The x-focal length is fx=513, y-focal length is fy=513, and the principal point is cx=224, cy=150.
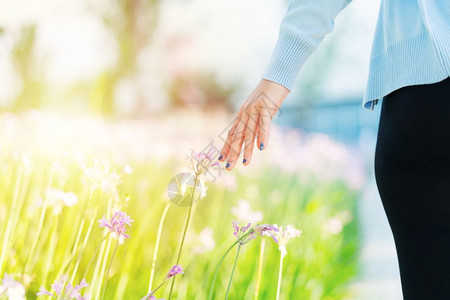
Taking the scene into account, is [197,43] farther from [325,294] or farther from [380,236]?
[325,294]

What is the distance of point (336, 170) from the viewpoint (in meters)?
3.88

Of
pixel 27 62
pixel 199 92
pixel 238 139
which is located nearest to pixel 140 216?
pixel 238 139

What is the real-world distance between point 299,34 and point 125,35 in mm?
5864

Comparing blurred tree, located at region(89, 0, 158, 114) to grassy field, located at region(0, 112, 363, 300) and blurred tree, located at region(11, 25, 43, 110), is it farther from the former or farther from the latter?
grassy field, located at region(0, 112, 363, 300)

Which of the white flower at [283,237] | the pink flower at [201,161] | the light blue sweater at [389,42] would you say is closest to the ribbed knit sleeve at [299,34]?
the light blue sweater at [389,42]

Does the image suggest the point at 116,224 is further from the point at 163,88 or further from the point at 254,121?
the point at 163,88

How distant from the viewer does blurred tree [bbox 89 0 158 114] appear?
19.7 ft

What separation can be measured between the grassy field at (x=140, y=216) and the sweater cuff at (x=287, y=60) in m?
0.33

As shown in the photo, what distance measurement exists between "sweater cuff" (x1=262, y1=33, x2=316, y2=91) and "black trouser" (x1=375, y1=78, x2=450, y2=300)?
0.64ft

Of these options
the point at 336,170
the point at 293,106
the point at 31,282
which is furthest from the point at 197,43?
the point at 31,282

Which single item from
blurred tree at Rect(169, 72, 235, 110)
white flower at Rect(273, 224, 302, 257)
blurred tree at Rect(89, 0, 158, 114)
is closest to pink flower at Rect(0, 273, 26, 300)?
white flower at Rect(273, 224, 302, 257)

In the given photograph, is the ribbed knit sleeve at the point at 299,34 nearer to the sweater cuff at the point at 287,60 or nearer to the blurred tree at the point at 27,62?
the sweater cuff at the point at 287,60

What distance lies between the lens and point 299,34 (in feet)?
2.92

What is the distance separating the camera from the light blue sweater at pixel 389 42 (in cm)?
71
